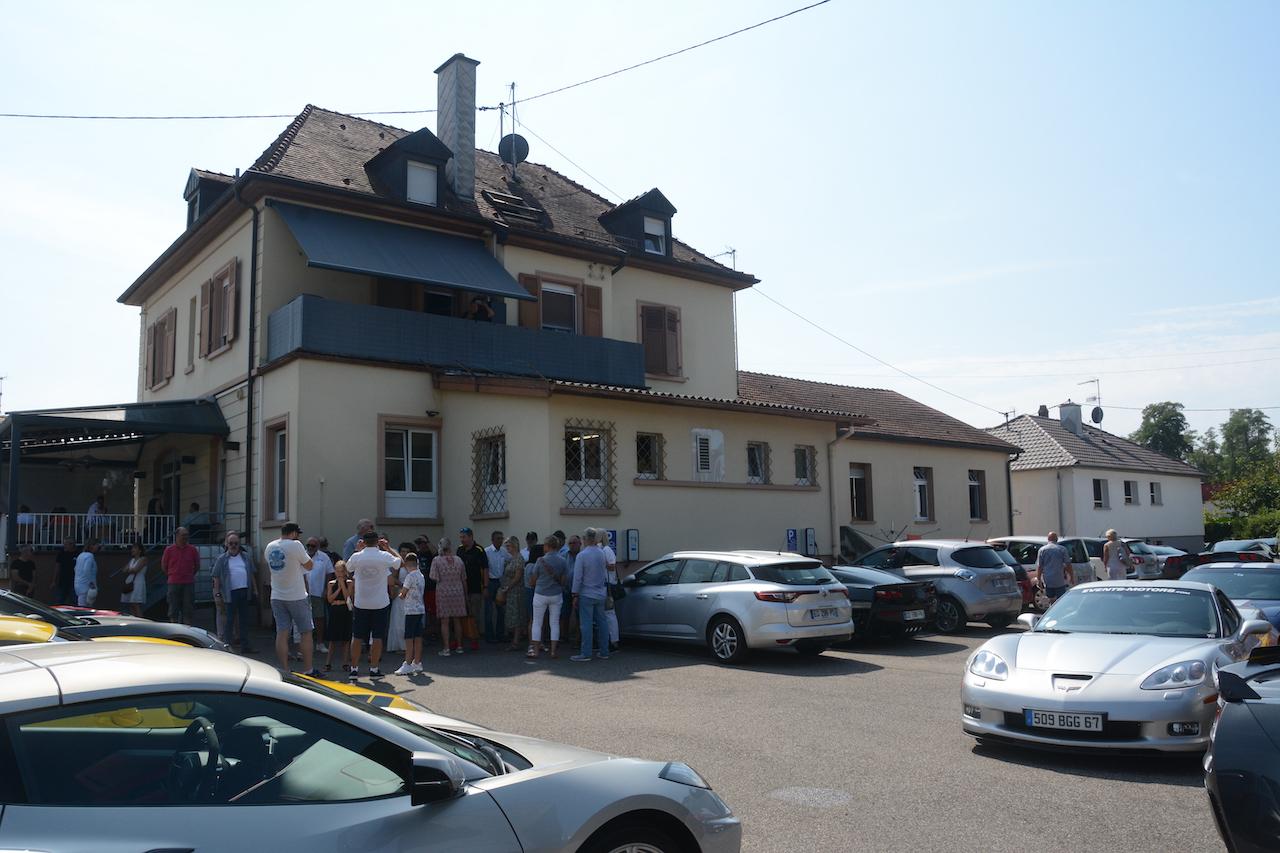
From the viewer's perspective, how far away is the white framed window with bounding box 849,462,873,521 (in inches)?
1059

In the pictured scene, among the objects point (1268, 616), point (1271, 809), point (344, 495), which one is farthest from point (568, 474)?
point (1271, 809)

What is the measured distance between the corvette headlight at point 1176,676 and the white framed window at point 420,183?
1710 cm

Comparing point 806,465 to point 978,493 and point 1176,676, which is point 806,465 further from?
point 1176,676

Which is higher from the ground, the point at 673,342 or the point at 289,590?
the point at 673,342

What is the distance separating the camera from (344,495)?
720 inches

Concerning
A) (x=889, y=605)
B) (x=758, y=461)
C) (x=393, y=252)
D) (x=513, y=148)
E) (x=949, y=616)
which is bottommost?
(x=949, y=616)

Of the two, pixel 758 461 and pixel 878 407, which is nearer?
pixel 758 461

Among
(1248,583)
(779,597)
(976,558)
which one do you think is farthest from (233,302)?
(1248,583)

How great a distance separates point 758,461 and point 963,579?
5.70 meters

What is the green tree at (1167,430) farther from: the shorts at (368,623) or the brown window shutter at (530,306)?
the shorts at (368,623)

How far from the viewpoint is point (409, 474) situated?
1917 centimetres

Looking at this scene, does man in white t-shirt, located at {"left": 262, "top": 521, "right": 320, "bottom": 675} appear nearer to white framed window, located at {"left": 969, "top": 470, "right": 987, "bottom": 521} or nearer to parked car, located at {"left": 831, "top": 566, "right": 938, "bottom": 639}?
Result: parked car, located at {"left": 831, "top": 566, "right": 938, "bottom": 639}

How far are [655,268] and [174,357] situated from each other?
38.9 ft

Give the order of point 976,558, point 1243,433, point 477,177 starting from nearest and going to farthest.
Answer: point 976,558 < point 477,177 < point 1243,433
